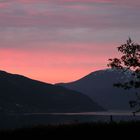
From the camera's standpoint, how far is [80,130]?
35.4m

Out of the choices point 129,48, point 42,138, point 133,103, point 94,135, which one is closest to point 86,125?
point 94,135

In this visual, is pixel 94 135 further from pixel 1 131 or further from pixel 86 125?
pixel 1 131

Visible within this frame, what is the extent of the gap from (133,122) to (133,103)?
427 cm

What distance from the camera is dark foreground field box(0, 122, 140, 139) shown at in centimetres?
3384

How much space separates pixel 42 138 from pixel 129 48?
13699 mm

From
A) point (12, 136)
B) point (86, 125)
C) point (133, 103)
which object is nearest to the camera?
point (12, 136)

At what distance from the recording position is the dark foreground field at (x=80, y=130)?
111ft

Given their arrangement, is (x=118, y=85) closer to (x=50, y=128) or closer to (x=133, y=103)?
(x=133, y=103)

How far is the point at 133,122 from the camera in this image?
3831 cm

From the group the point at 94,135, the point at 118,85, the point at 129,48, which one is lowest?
the point at 94,135

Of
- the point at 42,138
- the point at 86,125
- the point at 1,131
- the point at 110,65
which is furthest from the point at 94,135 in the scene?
the point at 110,65

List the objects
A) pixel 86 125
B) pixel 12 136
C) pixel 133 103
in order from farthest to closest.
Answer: pixel 133 103, pixel 86 125, pixel 12 136

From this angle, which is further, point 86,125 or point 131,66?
point 131,66

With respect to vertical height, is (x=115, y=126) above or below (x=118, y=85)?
below
